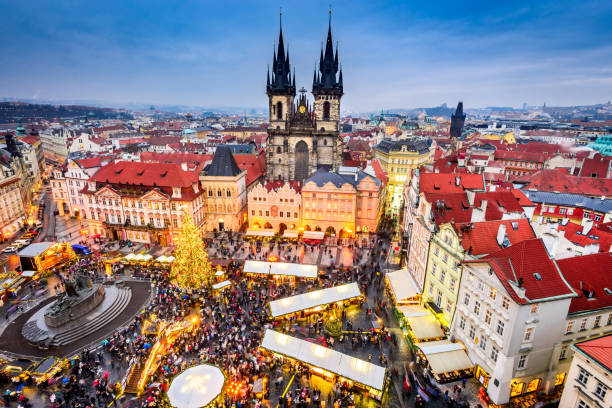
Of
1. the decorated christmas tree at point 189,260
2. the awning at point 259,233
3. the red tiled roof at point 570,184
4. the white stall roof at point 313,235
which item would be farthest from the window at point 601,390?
the red tiled roof at point 570,184

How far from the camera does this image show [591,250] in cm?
3194

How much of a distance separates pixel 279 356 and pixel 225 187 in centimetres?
3902

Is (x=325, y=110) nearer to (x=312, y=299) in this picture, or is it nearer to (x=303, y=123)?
(x=303, y=123)

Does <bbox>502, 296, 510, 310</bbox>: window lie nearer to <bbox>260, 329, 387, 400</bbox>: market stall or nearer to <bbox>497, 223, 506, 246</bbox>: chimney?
<bbox>497, 223, 506, 246</bbox>: chimney

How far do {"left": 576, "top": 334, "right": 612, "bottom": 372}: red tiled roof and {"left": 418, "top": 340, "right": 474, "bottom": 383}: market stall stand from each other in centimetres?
1026

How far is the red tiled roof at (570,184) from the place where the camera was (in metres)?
58.2

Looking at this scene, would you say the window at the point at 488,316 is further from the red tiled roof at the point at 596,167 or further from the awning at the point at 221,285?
the red tiled roof at the point at 596,167

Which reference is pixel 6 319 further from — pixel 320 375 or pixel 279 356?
pixel 320 375

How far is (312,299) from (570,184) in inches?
2089

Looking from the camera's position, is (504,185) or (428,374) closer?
(428,374)

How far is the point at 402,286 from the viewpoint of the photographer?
135ft

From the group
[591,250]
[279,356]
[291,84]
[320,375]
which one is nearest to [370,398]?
[320,375]

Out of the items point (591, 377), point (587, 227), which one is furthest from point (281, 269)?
point (587, 227)

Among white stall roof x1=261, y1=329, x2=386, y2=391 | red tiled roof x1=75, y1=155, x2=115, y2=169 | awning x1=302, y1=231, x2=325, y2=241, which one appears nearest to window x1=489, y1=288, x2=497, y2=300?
white stall roof x1=261, y1=329, x2=386, y2=391
